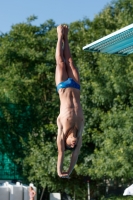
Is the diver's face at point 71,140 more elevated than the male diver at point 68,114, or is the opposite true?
the male diver at point 68,114

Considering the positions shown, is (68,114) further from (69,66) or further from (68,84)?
(69,66)

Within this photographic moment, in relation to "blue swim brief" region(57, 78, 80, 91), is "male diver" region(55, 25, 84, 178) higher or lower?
lower

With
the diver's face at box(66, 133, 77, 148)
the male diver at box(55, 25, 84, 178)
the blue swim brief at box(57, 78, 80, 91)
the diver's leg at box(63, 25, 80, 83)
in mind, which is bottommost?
the diver's face at box(66, 133, 77, 148)

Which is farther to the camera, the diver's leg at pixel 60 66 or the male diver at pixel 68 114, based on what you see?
the diver's leg at pixel 60 66

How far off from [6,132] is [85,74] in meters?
4.34

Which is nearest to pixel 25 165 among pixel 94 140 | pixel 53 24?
pixel 94 140

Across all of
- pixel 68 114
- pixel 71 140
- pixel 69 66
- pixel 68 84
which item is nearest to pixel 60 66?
pixel 69 66

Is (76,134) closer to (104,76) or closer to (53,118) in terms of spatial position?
(104,76)

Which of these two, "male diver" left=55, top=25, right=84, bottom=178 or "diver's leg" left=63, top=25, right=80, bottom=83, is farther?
"diver's leg" left=63, top=25, right=80, bottom=83

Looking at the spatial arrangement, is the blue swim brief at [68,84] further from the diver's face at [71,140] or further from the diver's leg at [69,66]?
the diver's face at [71,140]

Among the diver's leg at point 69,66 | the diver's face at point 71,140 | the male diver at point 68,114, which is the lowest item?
the diver's face at point 71,140

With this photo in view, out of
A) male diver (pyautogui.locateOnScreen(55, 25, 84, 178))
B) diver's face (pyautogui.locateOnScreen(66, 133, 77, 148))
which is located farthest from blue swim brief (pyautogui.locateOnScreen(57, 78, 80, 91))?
diver's face (pyautogui.locateOnScreen(66, 133, 77, 148))

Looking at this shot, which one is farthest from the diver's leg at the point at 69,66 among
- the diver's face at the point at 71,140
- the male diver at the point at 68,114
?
the diver's face at the point at 71,140

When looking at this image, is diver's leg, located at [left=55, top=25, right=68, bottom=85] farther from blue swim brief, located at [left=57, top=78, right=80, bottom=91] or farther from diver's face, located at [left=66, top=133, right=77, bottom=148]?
diver's face, located at [left=66, top=133, right=77, bottom=148]
